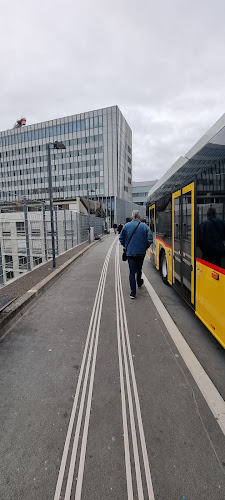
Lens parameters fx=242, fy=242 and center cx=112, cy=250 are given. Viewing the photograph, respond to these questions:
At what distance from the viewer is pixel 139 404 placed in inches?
100

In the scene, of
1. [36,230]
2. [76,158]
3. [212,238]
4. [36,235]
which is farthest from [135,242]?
[76,158]

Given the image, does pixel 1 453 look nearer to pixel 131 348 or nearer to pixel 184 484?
pixel 184 484

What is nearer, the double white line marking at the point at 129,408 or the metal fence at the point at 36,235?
the double white line marking at the point at 129,408

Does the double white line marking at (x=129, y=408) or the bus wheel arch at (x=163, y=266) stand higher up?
the bus wheel arch at (x=163, y=266)

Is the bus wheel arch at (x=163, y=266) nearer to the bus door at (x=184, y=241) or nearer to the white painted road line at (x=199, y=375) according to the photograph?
the bus door at (x=184, y=241)

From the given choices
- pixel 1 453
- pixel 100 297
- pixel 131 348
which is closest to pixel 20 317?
pixel 100 297

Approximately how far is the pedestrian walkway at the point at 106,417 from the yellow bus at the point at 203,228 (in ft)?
2.67

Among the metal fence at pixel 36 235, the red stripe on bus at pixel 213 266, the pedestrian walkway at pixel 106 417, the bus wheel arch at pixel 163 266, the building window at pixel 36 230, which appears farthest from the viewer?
the building window at pixel 36 230

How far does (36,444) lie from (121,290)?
475 centimetres

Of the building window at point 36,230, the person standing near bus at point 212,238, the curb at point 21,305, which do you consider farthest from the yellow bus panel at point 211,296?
the building window at point 36,230

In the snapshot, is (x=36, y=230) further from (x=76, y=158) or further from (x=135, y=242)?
(x=76, y=158)

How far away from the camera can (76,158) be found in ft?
211

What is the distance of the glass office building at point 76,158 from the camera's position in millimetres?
60000

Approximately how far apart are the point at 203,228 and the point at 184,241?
1166 millimetres
